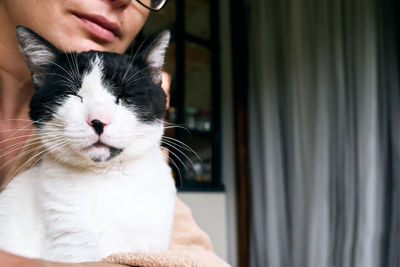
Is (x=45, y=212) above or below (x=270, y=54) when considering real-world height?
below

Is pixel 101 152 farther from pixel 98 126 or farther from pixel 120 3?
pixel 120 3

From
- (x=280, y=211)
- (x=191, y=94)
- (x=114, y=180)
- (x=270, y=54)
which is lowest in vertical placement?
(x=280, y=211)

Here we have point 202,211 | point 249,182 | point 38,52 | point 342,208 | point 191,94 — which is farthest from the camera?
point 342,208

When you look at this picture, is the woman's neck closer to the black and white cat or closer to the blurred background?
the black and white cat

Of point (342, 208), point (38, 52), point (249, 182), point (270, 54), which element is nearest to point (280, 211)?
point (342, 208)

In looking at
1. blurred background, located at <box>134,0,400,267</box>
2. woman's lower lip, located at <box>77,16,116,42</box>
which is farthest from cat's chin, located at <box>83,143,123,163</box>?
blurred background, located at <box>134,0,400,267</box>

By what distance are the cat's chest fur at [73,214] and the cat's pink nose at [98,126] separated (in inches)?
2.2

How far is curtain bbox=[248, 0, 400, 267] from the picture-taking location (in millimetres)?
1171

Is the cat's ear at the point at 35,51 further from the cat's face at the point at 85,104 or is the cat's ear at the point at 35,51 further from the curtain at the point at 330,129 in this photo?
the curtain at the point at 330,129

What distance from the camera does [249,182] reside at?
1136 millimetres

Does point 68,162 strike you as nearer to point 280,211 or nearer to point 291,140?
point 291,140

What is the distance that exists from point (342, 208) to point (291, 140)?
321mm

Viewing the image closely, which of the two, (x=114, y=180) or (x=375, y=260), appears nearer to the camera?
(x=114, y=180)

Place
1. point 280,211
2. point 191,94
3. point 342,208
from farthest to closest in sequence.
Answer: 1. point 280,211
2. point 342,208
3. point 191,94
